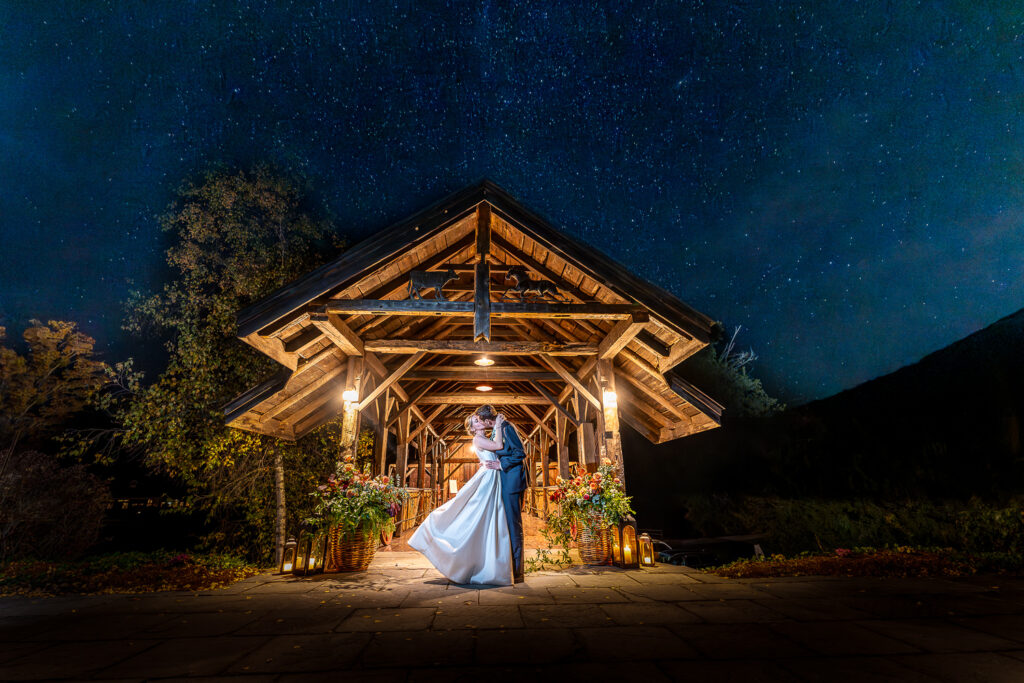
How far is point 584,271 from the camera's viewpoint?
21.0ft

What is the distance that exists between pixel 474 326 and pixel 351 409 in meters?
2.39

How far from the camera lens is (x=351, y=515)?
5.76 metres

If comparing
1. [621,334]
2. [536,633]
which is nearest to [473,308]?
[621,334]

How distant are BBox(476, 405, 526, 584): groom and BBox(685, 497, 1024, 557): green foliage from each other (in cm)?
657

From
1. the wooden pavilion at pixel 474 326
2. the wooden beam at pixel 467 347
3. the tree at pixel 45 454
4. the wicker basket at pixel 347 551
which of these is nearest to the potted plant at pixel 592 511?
the wooden pavilion at pixel 474 326

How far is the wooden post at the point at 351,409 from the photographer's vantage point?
22.0ft

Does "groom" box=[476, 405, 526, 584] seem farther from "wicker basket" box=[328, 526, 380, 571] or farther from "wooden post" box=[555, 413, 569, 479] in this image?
"wooden post" box=[555, 413, 569, 479]

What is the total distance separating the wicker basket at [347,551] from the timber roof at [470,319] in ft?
7.98

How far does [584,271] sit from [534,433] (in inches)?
475

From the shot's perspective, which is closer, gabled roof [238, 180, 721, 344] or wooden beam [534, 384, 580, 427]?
gabled roof [238, 180, 721, 344]

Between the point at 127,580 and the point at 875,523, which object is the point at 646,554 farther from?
the point at 875,523

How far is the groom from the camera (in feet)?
16.4

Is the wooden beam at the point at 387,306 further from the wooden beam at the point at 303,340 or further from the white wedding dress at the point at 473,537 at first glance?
the white wedding dress at the point at 473,537

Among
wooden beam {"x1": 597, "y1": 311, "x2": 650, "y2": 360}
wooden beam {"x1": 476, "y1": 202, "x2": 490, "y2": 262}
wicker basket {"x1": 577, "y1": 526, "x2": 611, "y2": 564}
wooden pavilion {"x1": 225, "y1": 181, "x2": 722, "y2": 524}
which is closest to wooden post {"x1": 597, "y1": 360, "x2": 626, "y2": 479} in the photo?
wooden pavilion {"x1": 225, "y1": 181, "x2": 722, "y2": 524}
